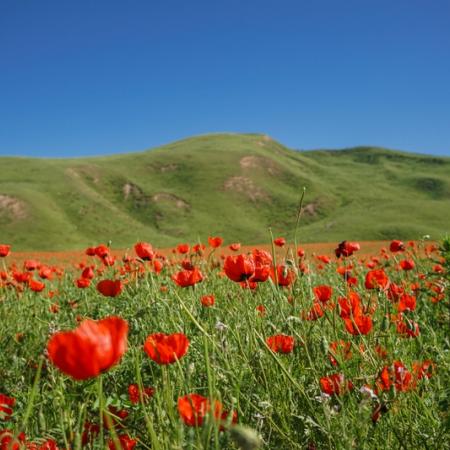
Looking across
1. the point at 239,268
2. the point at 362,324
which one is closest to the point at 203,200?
the point at 239,268

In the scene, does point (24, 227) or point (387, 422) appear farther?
point (24, 227)

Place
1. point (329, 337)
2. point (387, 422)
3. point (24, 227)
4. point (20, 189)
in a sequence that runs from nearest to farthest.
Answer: point (387, 422) < point (329, 337) < point (24, 227) < point (20, 189)

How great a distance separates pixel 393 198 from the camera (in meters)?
82.1

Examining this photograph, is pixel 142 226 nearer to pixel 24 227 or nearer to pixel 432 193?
pixel 24 227

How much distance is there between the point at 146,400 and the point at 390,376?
106cm

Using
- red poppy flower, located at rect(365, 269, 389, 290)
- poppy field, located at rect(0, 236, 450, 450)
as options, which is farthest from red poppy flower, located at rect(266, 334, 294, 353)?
red poppy flower, located at rect(365, 269, 389, 290)

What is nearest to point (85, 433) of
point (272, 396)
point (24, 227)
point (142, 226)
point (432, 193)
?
point (272, 396)

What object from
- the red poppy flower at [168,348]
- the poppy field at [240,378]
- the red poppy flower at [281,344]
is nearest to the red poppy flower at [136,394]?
the poppy field at [240,378]

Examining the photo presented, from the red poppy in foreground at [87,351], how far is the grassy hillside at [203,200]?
54.6 metres

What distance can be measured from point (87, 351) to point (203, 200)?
252 feet

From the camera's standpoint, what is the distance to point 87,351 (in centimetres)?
93

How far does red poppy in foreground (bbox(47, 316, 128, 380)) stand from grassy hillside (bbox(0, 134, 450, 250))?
2151 inches

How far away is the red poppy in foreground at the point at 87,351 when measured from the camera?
923mm

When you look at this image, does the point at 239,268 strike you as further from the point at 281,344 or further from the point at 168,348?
the point at 168,348
